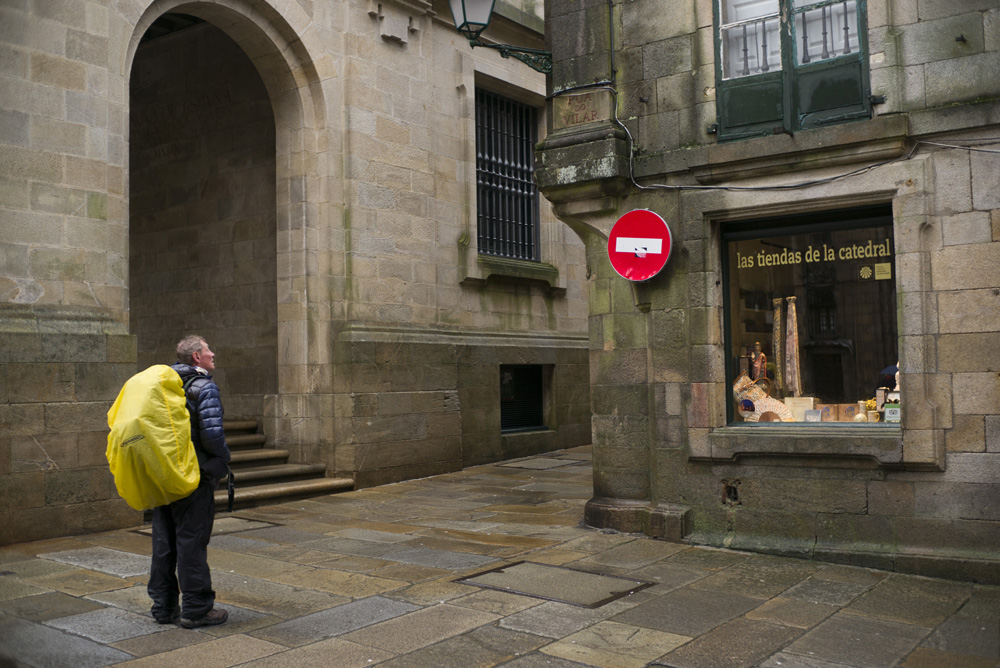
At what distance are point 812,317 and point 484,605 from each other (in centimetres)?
402

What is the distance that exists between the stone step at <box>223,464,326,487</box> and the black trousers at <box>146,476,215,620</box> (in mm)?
4950

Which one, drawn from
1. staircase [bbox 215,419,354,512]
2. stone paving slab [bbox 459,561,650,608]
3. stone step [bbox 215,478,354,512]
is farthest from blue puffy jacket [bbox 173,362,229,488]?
staircase [bbox 215,419,354,512]

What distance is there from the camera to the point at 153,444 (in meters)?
5.51

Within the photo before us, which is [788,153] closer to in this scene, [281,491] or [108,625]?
[108,625]

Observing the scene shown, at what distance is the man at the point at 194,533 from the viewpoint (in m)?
5.70

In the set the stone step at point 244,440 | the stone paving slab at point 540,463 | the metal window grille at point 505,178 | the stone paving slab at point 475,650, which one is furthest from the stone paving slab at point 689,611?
the metal window grille at point 505,178

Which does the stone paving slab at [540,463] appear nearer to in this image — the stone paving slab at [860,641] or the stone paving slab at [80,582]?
the stone paving slab at [80,582]

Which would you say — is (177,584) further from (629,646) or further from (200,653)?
(629,646)

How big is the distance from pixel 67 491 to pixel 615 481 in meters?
5.27

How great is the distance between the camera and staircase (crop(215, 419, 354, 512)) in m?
10.6

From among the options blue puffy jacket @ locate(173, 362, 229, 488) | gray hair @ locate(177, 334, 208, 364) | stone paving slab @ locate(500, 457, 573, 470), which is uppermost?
gray hair @ locate(177, 334, 208, 364)

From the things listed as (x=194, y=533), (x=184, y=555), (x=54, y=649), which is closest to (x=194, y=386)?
(x=194, y=533)

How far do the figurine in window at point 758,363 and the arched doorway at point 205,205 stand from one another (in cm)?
678

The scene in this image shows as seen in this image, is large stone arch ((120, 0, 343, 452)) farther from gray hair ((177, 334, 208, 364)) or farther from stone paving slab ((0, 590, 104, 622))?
gray hair ((177, 334, 208, 364))
